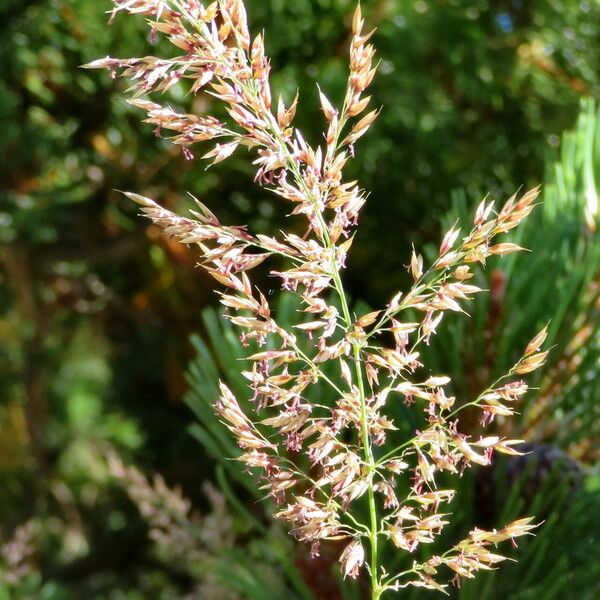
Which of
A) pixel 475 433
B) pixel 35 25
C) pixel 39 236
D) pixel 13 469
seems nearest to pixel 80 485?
pixel 13 469

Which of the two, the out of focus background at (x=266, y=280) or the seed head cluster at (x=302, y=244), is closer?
the seed head cluster at (x=302, y=244)

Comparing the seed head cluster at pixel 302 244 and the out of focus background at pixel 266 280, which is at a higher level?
the seed head cluster at pixel 302 244

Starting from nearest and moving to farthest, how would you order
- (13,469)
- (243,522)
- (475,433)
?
(475,433)
(243,522)
(13,469)

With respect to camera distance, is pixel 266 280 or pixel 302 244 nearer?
pixel 302 244

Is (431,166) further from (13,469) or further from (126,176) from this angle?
(13,469)

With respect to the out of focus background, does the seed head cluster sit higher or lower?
higher

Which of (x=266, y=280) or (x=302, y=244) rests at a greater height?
(x=302, y=244)

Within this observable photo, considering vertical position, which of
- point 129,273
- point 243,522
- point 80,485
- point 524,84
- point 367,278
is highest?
point 524,84

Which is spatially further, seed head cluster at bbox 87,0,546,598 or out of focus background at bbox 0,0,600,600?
out of focus background at bbox 0,0,600,600
